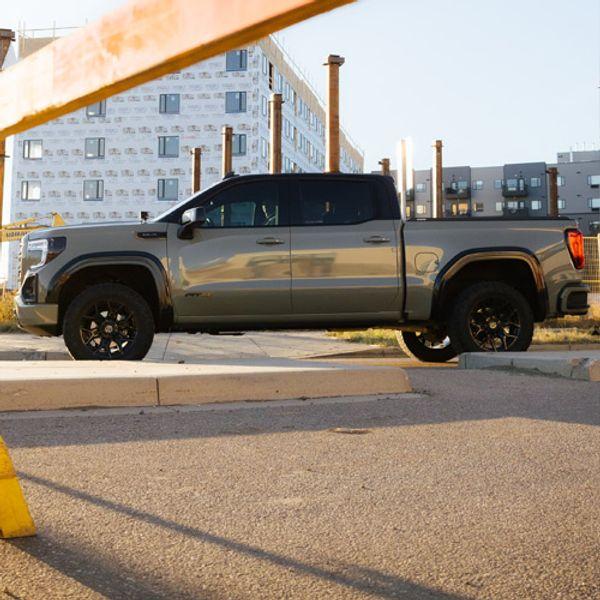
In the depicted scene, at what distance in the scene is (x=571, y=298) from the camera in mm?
8773

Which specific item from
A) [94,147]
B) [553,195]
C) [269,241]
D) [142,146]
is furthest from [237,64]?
[269,241]

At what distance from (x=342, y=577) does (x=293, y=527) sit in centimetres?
58

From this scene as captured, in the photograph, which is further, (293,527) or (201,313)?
(201,313)

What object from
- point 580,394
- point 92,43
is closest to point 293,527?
Answer: point 92,43

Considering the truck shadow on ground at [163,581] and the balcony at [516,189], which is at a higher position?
the balcony at [516,189]

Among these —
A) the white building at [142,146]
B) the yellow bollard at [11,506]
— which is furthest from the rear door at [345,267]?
the white building at [142,146]

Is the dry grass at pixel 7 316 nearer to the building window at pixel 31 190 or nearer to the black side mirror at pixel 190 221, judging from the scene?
the black side mirror at pixel 190 221

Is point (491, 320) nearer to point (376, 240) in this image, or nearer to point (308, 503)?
point (376, 240)

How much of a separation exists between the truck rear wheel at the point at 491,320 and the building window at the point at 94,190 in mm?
45716

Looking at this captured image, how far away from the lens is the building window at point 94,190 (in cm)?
5172

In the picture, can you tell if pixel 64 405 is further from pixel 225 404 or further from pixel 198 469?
pixel 198 469

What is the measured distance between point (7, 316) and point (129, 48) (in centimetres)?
1597

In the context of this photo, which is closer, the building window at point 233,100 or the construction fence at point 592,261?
the construction fence at point 592,261

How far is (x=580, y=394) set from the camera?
22.1 ft
